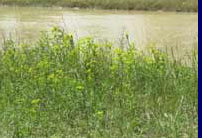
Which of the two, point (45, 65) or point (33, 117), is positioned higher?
point (45, 65)

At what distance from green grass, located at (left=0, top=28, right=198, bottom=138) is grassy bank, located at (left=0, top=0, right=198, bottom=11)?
14.8m

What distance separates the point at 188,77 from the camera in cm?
446

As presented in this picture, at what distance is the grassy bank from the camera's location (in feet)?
65.0

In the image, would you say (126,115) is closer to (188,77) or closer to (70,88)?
(70,88)

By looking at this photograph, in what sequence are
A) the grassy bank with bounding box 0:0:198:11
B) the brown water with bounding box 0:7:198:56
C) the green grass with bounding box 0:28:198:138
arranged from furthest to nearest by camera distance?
the grassy bank with bounding box 0:0:198:11
the brown water with bounding box 0:7:198:56
the green grass with bounding box 0:28:198:138

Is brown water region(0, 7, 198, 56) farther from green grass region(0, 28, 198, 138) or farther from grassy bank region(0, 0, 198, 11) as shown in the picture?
green grass region(0, 28, 198, 138)

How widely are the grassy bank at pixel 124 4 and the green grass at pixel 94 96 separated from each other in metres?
14.8

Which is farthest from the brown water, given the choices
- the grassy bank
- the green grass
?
the green grass

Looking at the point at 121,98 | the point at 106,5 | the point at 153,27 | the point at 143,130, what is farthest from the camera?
the point at 106,5

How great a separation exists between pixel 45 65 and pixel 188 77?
4.70 ft

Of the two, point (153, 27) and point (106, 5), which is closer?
point (153, 27)

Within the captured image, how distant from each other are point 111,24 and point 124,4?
18.1 ft

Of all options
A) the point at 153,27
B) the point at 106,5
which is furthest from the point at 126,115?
the point at 106,5

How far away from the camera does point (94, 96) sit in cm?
394
